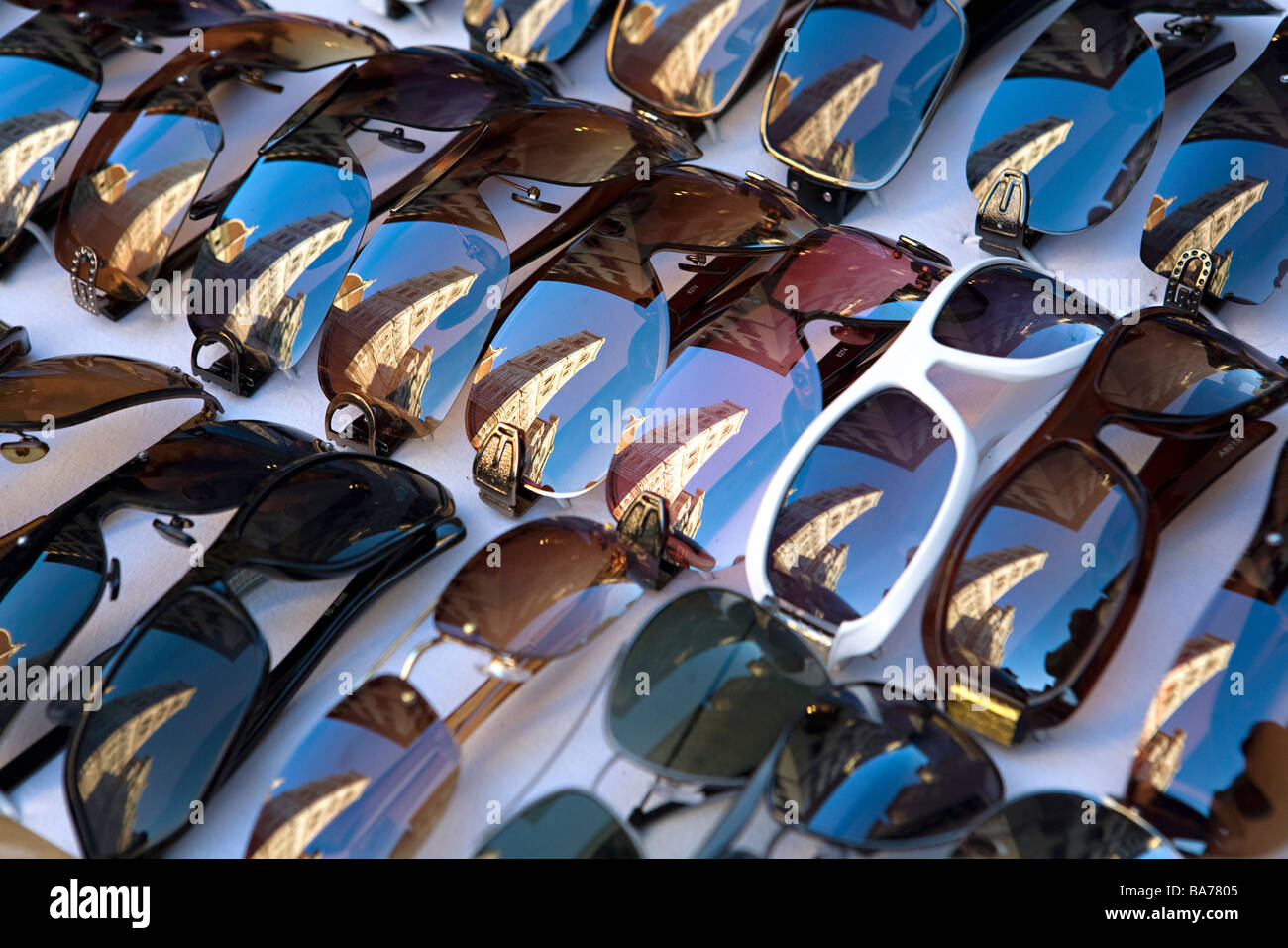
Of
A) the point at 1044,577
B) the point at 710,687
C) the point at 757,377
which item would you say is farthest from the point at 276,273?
the point at 1044,577

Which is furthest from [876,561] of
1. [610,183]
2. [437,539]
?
[610,183]

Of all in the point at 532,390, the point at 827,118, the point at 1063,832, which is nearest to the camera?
the point at 1063,832

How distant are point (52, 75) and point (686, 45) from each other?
21.4 inches

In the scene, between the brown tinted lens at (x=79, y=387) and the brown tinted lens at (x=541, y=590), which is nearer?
the brown tinted lens at (x=541, y=590)

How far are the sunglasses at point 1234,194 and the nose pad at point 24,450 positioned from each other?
2.53 ft

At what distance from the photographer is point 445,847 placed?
2.05 ft

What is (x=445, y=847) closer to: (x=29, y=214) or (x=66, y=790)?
(x=66, y=790)

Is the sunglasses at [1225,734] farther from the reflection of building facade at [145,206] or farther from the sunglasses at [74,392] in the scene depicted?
the reflection of building facade at [145,206]

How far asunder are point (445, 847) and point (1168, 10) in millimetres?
771

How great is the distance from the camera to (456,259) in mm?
868

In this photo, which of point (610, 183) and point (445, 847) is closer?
point (445, 847)

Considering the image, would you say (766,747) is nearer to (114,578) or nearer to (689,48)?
(114,578)

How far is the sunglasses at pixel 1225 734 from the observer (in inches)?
23.3

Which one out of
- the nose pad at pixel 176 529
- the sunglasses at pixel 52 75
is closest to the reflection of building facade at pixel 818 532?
the nose pad at pixel 176 529
